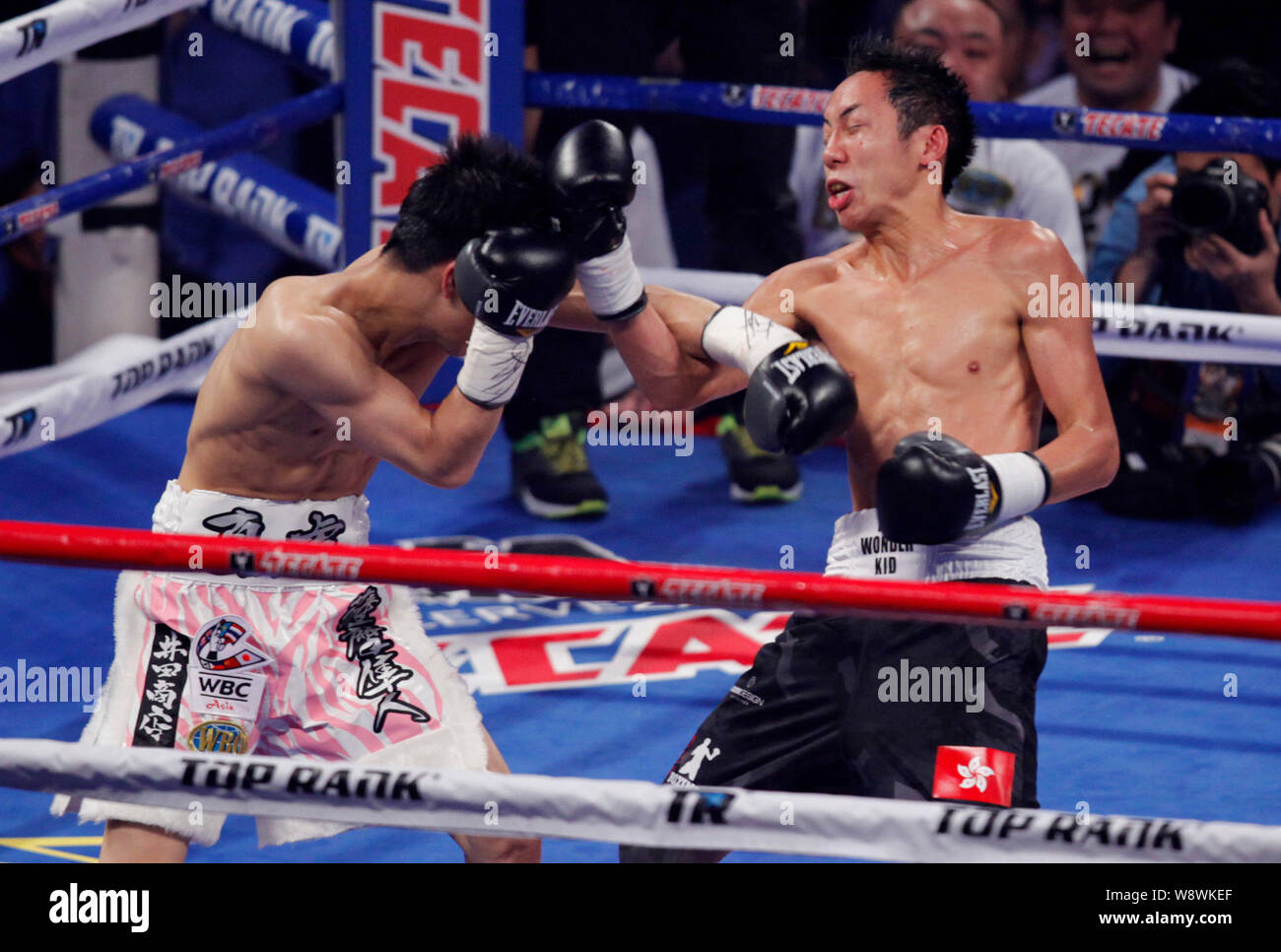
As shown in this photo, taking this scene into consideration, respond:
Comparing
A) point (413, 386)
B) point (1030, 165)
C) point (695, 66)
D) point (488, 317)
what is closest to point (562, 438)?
point (695, 66)

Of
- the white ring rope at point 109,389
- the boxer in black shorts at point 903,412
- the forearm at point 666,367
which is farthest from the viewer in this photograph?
the white ring rope at point 109,389

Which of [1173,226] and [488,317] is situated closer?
[488,317]

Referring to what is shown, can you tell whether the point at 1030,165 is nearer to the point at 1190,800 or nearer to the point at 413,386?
the point at 1190,800

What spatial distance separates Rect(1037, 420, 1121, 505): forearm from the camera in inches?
88.9

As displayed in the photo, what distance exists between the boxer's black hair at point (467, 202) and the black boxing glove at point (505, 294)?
0.06 meters

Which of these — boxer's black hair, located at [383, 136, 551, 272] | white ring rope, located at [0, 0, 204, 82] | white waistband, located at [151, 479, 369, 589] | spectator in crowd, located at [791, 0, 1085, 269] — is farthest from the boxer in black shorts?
spectator in crowd, located at [791, 0, 1085, 269]

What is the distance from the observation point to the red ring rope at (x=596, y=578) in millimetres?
1700

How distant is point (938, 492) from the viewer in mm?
2043

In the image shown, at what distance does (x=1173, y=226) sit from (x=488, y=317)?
2.29m

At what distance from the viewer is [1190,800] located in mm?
2904

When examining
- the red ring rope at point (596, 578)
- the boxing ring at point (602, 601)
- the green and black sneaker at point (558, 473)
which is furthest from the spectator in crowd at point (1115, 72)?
the red ring rope at point (596, 578)

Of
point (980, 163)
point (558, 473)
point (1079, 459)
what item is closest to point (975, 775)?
point (1079, 459)

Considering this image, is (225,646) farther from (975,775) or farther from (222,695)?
(975,775)

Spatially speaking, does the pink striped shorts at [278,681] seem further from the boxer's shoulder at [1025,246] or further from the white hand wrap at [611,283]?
the boxer's shoulder at [1025,246]
